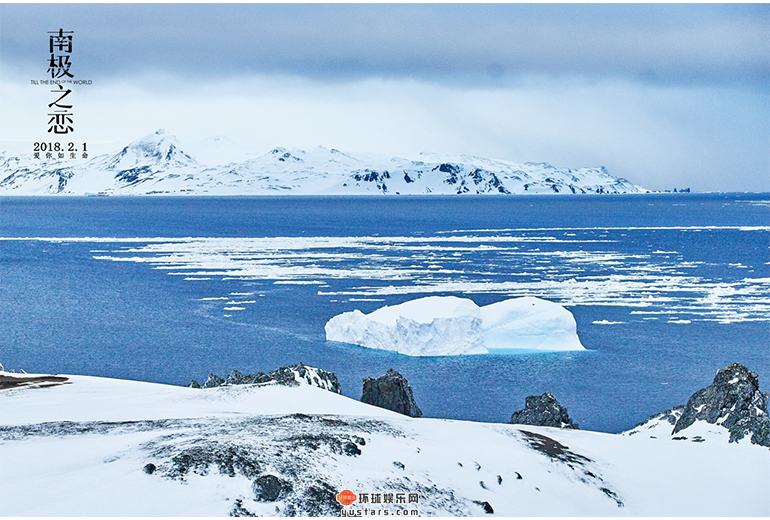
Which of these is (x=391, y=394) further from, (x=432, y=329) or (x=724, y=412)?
(x=432, y=329)

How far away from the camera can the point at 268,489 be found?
13227 mm

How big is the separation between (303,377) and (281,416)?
1083 centimetres

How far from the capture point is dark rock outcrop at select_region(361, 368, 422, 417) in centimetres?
2989

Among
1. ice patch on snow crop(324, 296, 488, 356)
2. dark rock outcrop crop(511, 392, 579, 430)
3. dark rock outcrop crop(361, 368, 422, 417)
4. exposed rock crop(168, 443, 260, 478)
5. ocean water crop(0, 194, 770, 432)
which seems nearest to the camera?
exposed rock crop(168, 443, 260, 478)

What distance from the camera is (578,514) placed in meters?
15.0

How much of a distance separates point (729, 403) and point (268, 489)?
1804cm

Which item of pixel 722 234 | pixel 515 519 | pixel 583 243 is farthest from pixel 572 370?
pixel 722 234

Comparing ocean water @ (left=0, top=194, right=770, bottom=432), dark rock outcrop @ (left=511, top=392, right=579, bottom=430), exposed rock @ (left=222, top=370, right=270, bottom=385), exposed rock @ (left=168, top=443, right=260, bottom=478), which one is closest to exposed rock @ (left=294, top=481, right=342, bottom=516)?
exposed rock @ (left=168, top=443, right=260, bottom=478)

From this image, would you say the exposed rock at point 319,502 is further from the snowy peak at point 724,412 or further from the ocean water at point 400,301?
the ocean water at point 400,301

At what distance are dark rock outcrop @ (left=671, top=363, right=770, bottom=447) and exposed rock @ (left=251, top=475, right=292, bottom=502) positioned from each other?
15.9m

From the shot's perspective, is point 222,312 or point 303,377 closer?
point 303,377

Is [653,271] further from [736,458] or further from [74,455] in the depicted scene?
[74,455]

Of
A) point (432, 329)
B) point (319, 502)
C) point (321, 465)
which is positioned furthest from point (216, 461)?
point (432, 329)

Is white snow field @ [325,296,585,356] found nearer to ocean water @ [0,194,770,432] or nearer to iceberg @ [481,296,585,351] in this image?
iceberg @ [481,296,585,351]
